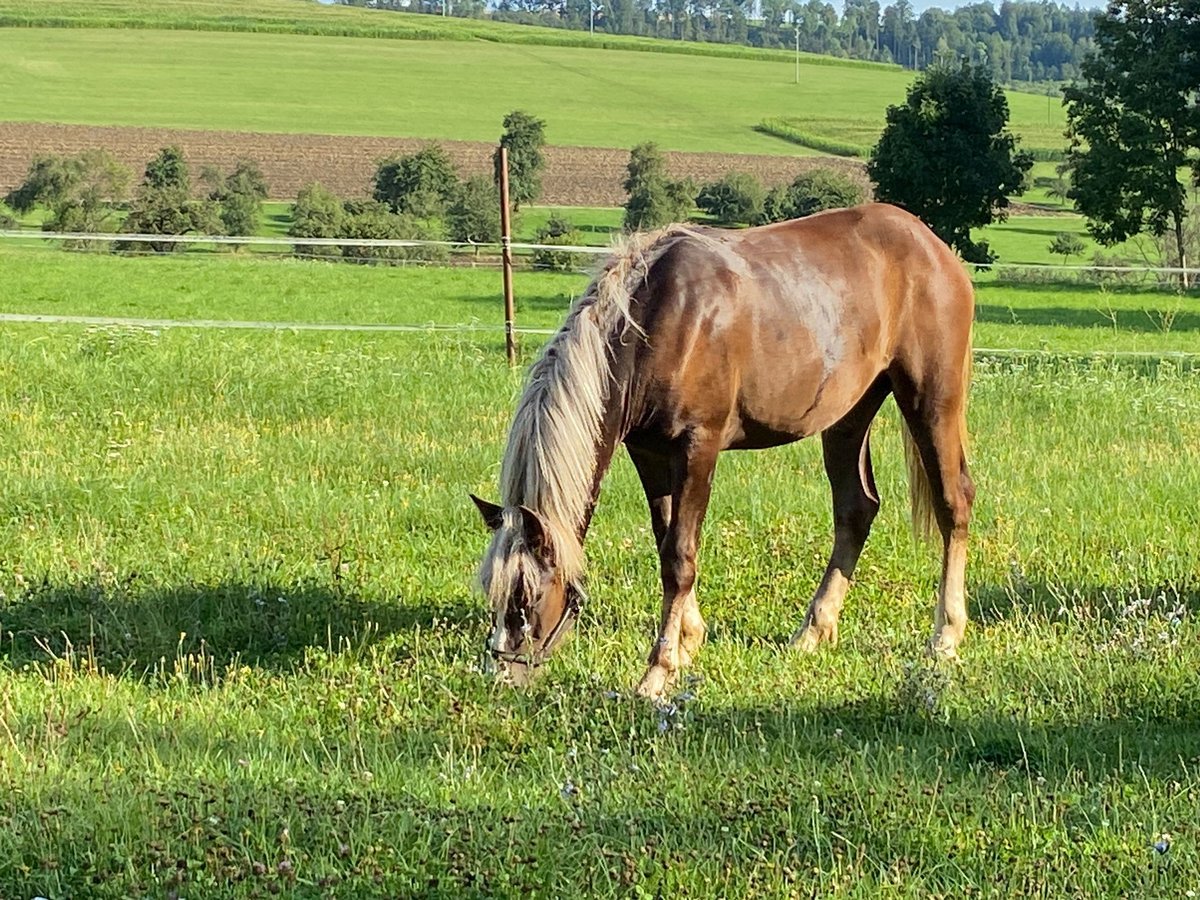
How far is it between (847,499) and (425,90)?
9924 cm

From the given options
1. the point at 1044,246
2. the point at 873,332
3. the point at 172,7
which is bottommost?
the point at 1044,246

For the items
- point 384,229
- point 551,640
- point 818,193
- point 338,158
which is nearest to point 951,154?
point 818,193

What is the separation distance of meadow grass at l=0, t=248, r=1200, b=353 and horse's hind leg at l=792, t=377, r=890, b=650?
59.0 feet

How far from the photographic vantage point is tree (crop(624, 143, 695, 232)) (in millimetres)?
55406

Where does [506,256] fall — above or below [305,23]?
below

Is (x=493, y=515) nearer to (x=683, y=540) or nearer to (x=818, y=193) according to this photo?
(x=683, y=540)

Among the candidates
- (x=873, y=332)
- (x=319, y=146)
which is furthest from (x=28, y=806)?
(x=319, y=146)

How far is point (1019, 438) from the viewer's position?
9266 millimetres

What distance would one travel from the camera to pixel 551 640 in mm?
4613

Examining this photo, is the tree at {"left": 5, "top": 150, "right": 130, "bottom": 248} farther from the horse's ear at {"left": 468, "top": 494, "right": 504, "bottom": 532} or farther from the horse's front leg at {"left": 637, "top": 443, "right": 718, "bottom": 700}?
the horse's ear at {"left": 468, "top": 494, "right": 504, "bottom": 532}

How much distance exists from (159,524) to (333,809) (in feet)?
12.5

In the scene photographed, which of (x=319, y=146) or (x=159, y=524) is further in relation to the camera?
(x=319, y=146)

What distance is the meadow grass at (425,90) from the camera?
283ft

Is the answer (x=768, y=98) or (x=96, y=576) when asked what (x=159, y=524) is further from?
(x=768, y=98)
